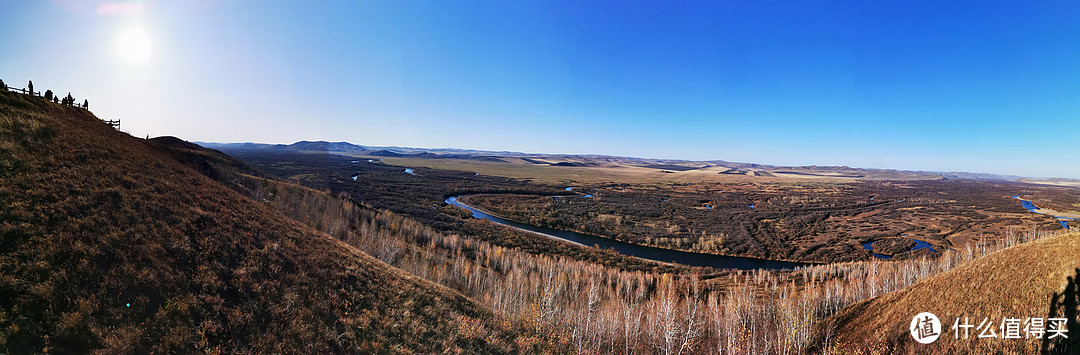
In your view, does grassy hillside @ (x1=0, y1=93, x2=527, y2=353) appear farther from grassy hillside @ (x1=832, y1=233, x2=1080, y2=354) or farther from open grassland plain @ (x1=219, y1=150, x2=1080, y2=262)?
open grassland plain @ (x1=219, y1=150, x2=1080, y2=262)

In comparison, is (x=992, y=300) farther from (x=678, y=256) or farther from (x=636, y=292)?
(x=678, y=256)

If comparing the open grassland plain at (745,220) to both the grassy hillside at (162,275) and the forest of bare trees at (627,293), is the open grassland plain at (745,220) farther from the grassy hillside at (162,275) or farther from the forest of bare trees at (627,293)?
the grassy hillside at (162,275)

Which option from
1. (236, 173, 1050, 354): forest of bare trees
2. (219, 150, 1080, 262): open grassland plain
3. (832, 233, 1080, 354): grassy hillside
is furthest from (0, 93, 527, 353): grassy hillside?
(219, 150, 1080, 262): open grassland plain

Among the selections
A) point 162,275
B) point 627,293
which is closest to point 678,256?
point 627,293

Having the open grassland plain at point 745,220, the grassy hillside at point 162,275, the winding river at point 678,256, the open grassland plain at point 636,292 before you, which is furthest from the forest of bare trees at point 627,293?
the open grassland plain at point 745,220

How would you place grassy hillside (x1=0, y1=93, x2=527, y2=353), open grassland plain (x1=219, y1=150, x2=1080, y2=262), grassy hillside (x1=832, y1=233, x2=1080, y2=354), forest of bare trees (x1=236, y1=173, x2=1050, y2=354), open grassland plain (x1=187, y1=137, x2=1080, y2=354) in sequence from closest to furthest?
grassy hillside (x1=0, y1=93, x2=527, y2=353) < grassy hillside (x1=832, y1=233, x2=1080, y2=354) < open grassland plain (x1=187, y1=137, x2=1080, y2=354) < forest of bare trees (x1=236, y1=173, x2=1050, y2=354) < open grassland plain (x1=219, y1=150, x2=1080, y2=262)

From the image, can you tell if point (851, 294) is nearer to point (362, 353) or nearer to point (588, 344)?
point (588, 344)

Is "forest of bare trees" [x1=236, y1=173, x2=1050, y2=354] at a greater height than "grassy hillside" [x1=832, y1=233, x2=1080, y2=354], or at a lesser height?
lesser
